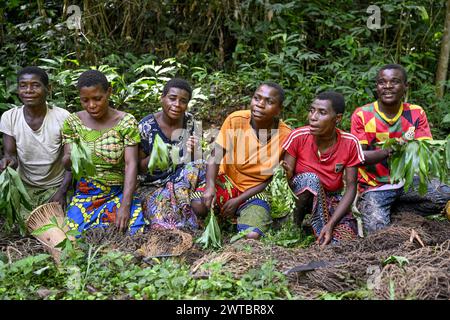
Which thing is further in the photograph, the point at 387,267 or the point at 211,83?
the point at 211,83

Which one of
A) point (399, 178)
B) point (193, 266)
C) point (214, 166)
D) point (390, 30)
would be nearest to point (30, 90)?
point (214, 166)

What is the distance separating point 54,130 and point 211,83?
8.29 feet

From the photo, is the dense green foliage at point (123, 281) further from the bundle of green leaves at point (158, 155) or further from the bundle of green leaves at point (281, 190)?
the bundle of green leaves at point (281, 190)

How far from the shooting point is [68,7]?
6.94 m

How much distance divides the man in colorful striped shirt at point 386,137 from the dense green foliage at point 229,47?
149cm

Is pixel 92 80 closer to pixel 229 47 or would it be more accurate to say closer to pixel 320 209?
pixel 320 209

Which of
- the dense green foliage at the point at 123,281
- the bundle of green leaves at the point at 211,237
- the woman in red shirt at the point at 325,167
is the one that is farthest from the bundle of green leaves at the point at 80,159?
the woman in red shirt at the point at 325,167

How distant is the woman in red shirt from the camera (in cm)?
407

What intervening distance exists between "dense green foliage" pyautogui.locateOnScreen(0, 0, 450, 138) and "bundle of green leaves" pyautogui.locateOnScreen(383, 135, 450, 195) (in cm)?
202

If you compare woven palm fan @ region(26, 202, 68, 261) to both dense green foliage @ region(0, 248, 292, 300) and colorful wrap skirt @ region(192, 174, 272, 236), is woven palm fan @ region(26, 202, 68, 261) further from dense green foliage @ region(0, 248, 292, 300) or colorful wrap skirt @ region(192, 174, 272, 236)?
colorful wrap skirt @ region(192, 174, 272, 236)

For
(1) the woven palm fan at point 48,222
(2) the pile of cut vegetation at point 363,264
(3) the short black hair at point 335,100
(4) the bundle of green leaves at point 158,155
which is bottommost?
(2) the pile of cut vegetation at point 363,264

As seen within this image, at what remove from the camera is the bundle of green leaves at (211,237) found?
3889 millimetres

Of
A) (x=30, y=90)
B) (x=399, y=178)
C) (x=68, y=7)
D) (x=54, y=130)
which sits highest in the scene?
(x=68, y=7)
